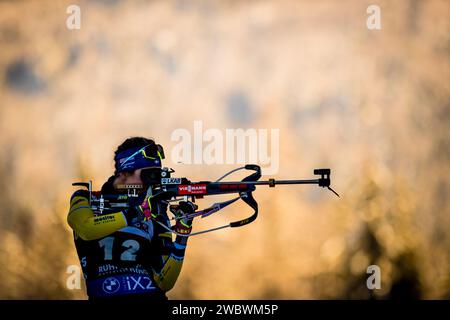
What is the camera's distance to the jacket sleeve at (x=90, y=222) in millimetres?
11289

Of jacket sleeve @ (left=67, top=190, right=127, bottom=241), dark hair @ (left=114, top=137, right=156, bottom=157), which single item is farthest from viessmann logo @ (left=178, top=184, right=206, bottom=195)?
jacket sleeve @ (left=67, top=190, right=127, bottom=241)

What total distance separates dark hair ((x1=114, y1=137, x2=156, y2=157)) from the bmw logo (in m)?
2.18

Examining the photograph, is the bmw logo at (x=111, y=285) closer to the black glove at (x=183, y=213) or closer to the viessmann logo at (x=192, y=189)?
the black glove at (x=183, y=213)

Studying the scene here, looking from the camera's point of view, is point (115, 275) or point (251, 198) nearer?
point (115, 275)

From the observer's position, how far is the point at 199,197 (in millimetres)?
12477

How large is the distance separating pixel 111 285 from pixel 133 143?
7.99ft

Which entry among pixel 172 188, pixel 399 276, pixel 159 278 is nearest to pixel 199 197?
pixel 172 188

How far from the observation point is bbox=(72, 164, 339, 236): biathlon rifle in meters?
12.0

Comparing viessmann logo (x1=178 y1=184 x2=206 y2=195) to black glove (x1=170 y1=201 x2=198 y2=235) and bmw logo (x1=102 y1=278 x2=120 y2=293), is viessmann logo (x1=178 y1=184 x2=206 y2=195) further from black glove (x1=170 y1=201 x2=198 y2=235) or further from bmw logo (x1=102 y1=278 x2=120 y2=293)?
bmw logo (x1=102 y1=278 x2=120 y2=293)

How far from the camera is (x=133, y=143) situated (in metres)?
12.3

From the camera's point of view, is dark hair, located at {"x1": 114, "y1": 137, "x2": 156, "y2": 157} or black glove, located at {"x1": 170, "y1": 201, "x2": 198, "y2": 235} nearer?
black glove, located at {"x1": 170, "y1": 201, "x2": 198, "y2": 235}
